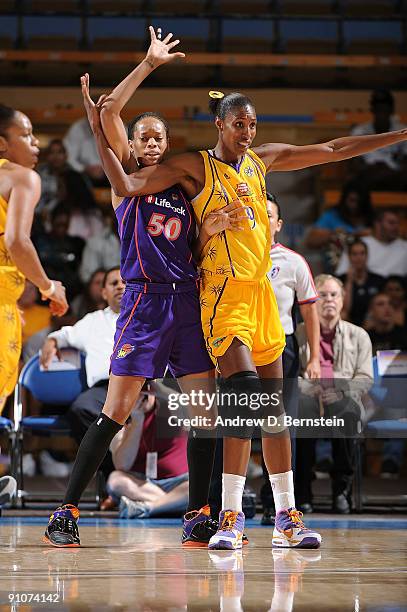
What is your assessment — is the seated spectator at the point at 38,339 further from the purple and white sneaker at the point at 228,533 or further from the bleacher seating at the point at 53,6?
the bleacher seating at the point at 53,6

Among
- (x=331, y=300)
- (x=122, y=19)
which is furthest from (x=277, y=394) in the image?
(x=122, y=19)

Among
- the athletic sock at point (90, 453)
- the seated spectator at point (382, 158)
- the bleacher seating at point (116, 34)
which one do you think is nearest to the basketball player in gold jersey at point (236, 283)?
the athletic sock at point (90, 453)

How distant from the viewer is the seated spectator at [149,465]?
17.8 ft

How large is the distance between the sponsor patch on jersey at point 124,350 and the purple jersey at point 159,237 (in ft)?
0.93

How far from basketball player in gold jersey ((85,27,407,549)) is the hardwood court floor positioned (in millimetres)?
242

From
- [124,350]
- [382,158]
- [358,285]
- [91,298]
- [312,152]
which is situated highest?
[382,158]

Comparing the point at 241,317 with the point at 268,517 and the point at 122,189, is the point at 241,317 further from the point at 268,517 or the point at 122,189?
the point at 268,517

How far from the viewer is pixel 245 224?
157 inches

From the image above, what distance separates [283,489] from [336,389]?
69.8 inches

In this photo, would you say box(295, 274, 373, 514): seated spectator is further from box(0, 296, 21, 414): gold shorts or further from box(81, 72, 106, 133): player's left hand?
box(81, 72, 106, 133): player's left hand

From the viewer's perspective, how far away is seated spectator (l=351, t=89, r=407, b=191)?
9.23 metres

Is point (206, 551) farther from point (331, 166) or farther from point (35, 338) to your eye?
point (331, 166)

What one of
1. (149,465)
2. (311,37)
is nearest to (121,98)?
(149,465)

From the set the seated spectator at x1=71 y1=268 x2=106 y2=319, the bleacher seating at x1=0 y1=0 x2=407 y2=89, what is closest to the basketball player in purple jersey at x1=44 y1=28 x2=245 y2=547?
the seated spectator at x1=71 y1=268 x2=106 y2=319
